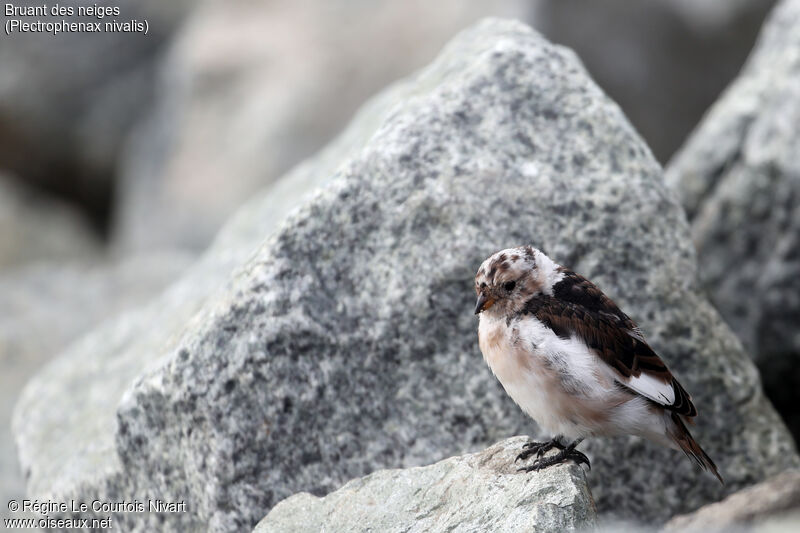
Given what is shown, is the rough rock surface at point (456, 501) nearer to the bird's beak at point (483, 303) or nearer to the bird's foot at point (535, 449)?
the bird's foot at point (535, 449)

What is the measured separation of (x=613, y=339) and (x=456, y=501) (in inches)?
46.8

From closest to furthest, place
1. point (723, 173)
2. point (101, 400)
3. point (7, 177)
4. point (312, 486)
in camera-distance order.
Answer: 1. point (312, 486)
2. point (101, 400)
3. point (723, 173)
4. point (7, 177)

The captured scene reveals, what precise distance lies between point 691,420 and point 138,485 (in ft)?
10.4

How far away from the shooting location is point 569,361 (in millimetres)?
4535

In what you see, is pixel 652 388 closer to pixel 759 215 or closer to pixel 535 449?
pixel 535 449

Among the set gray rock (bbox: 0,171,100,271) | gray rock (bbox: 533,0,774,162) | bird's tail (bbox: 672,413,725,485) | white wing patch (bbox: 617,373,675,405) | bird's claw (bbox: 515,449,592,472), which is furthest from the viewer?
gray rock (bbox: 0,171,100,271)

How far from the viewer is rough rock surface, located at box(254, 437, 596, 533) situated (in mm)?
3934

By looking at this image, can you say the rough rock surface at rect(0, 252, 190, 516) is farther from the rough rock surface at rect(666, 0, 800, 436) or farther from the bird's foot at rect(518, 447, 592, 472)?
the rough rock surface at rect(666, 0, 800, 436)

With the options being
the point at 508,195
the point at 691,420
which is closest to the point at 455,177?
the point at 508,195

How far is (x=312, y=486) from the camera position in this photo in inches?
195

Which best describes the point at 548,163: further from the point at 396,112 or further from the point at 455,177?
the point at 396,112

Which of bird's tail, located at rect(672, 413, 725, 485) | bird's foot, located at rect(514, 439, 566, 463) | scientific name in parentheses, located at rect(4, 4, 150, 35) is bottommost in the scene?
bird's tail, located at rect(672, 413, 725, 485)

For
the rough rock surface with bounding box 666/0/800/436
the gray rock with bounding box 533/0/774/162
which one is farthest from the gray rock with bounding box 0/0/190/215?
the rough rock surface with bounding box 666/0/800/436

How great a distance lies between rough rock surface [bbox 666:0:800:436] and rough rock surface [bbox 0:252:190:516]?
5.92 metres
